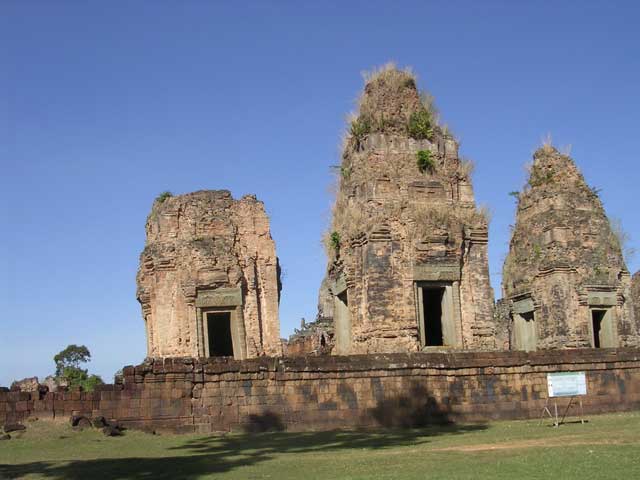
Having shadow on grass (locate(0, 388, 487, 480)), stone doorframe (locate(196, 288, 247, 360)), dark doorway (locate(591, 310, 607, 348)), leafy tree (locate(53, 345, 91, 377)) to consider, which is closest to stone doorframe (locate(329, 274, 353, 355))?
stone doorframe (locate(196, 288, 247, 360))

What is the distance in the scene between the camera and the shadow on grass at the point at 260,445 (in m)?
11.0

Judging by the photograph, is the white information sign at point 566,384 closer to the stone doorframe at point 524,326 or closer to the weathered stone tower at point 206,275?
the stone doorframe at point 524,326

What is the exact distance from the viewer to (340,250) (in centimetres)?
1978

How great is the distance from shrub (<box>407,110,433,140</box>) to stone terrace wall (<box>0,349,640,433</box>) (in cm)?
541

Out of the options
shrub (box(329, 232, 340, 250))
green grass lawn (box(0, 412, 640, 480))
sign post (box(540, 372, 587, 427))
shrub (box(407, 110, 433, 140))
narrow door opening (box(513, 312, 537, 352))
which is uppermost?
shrub (box(407, 110, 433, 140))

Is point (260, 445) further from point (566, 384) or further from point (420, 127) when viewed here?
point (420, 127)

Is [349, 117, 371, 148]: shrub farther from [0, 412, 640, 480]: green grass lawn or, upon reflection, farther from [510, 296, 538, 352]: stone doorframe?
[0, 412, 640, 480]: green grass lawn

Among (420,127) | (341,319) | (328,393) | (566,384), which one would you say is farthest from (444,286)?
(328,393)

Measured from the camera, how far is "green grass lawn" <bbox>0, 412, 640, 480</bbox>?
10.2m

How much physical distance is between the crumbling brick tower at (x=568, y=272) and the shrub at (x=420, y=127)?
507 cm

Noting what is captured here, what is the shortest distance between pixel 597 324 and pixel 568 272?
2.16m

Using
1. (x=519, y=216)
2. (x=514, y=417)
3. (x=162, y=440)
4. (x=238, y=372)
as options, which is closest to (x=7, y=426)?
(x=162, y=440)

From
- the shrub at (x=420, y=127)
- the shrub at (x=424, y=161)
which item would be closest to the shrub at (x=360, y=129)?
the shrub at (x=420, y=127)

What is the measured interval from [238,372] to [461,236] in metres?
6.27
